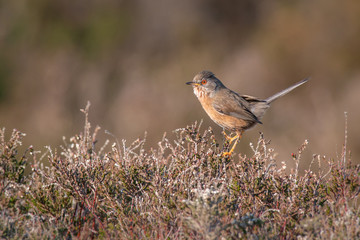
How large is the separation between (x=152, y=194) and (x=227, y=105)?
260cm

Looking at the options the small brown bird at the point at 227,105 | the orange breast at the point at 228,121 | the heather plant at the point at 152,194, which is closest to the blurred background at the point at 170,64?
the small brown bird at the point at 227,105

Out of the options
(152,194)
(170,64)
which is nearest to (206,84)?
(152,194)

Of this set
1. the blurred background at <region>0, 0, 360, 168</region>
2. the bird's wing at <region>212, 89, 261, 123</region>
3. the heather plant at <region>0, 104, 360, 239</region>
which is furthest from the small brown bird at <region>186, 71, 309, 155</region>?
the blurred background at <region>0, 0, 360, 168</region>

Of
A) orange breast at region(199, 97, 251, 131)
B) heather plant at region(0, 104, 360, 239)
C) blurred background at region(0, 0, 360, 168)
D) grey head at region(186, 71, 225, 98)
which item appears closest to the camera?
heather plant at region(0, 104, 360, 239)

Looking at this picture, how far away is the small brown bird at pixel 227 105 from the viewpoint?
6.82 metres

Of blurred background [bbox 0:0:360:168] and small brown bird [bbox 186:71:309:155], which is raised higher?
blurred background [bbox 0:0:360:168]

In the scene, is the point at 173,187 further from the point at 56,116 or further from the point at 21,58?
the point at 21,58

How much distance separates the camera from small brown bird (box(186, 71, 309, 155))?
6.82m

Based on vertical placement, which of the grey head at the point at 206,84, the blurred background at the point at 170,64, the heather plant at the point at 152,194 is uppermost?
the blurred background at the point at 170,64

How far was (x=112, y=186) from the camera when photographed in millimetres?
A: 4992

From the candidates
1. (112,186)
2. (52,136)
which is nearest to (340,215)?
(112,186)

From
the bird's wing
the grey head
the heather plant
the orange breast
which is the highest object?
→ the grey head

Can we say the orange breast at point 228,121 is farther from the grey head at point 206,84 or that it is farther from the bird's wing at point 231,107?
the grey head at point 206,84

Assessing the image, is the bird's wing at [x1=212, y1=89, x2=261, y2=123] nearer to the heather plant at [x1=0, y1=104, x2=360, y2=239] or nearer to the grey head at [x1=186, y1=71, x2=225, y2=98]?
the grey head at [x1=186, y1=71, x2=225, y2=98]
